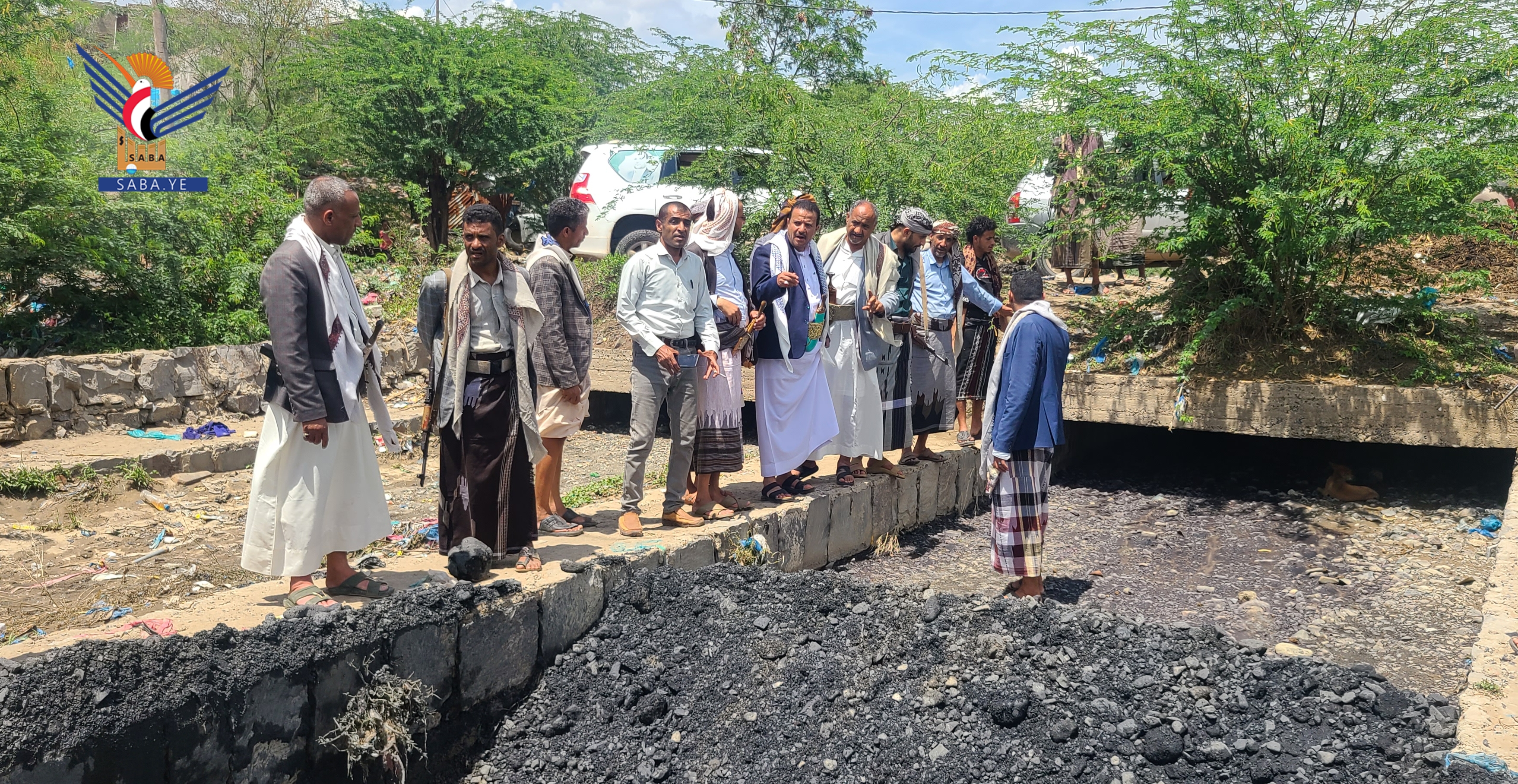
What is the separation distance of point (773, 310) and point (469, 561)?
2359mm

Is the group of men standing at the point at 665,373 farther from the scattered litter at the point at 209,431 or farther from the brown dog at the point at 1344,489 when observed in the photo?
the scattered litter at the point at 209,431

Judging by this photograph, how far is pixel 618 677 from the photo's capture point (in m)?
4.23

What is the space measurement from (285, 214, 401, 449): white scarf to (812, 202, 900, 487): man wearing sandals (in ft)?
9.11

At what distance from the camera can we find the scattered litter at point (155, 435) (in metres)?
7.52

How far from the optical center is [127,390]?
7.64m

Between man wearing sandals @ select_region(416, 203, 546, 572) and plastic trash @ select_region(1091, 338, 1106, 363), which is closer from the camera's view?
man wearing sandals @ select_region(416, 203, 546, 572)

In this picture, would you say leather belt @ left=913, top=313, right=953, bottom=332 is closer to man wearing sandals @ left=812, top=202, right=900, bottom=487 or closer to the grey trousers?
man wearing sandals @ left=812, top=202, right=900, bottom=487

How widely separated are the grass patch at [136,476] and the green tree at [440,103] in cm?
591

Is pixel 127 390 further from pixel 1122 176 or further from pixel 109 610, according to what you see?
pixel 1122 176

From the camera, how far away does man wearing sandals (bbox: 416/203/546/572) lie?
4.30 m

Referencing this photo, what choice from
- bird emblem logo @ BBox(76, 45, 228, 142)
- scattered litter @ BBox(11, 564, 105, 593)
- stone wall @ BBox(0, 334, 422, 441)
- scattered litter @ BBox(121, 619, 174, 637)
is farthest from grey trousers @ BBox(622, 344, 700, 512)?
bird emblem logo @ BBox(76, 45, 228, 142)

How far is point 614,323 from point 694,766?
611 centimetres

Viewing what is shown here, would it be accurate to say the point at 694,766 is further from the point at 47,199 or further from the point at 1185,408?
the point at 47,199
